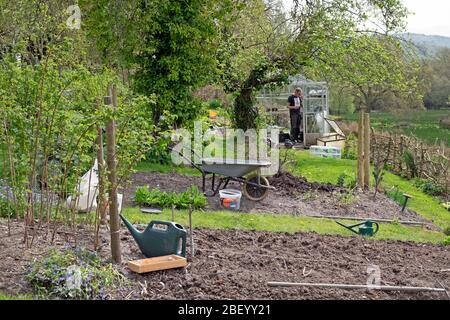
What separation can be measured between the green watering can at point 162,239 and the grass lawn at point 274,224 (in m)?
1.67

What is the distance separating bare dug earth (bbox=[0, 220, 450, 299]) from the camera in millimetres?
4352

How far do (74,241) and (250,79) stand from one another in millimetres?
7852

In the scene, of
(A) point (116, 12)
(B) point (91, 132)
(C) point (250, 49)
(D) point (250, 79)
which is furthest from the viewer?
(C) point (250, 49)

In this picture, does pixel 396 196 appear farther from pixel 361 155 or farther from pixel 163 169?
pixel 163 169

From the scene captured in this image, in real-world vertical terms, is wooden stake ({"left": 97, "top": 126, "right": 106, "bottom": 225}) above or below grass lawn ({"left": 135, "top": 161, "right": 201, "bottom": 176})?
above

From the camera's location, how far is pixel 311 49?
480 inches

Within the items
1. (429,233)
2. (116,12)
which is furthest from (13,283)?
(116,12)

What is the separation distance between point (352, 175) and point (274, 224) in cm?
450

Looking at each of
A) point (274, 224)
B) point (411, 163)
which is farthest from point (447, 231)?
point (411, 163)

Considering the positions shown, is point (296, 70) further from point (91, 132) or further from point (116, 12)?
point (91, 132)

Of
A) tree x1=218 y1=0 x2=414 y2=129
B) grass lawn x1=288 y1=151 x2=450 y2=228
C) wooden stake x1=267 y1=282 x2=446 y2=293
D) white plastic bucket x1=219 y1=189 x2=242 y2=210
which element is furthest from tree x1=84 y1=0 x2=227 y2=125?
wooden stake x1=267 y1=282 x2=446 y2=293

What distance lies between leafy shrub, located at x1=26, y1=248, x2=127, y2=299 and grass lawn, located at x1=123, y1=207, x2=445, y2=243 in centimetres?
216

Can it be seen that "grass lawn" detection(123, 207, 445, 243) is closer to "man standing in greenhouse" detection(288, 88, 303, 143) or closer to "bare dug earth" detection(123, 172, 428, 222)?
"bare dug earth" detection(123, 172, 428, 222)

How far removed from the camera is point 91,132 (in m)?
5.06
